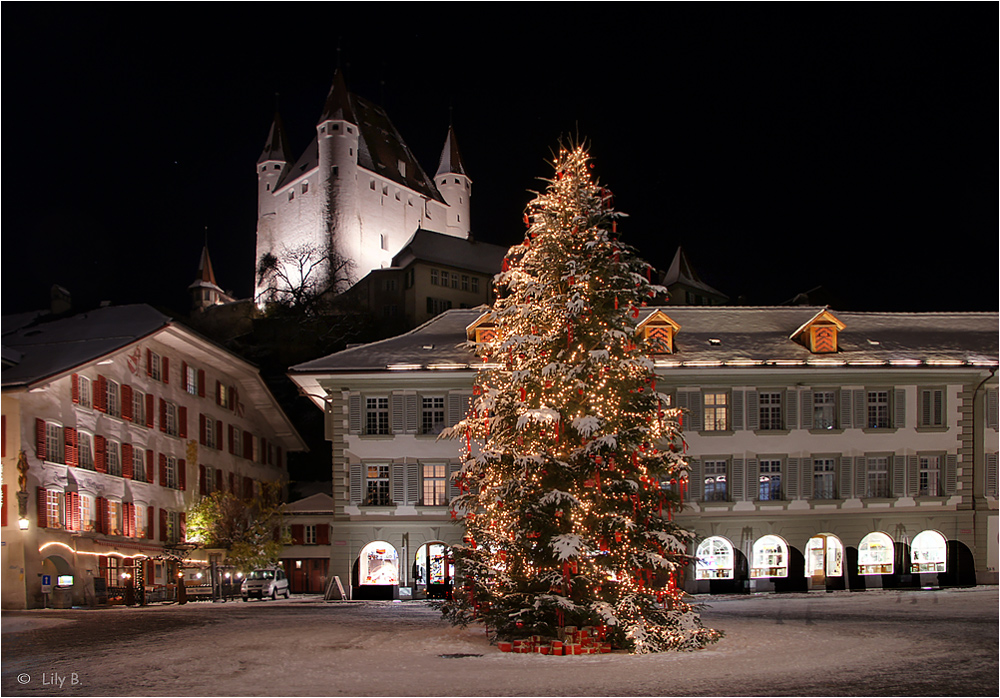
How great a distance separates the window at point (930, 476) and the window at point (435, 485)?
16770 millimetres

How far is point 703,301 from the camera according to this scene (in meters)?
98.4

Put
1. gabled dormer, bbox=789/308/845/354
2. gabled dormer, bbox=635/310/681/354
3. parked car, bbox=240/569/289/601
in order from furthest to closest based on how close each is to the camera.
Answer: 1. parked car, bbox=240/569/289/601
2. gabled dormer, bbox=789/308/845/354
3. gabled dormer, bbox=635/310/681/354

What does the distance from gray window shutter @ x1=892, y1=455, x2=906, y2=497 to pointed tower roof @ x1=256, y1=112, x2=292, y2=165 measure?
88.2 meters

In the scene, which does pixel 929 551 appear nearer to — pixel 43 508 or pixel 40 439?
pixel 43 508

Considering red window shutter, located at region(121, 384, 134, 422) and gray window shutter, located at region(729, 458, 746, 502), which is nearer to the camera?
gray window shutter, located at region(729, 458, 746, 502)

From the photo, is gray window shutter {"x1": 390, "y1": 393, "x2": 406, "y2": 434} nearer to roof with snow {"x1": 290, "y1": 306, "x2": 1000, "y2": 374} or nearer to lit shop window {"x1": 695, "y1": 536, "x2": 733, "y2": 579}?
roof with snow {"x1": 290, "y1": 306, "x2": 1000, "y2": 374}

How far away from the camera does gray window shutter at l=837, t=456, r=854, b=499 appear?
123 ft

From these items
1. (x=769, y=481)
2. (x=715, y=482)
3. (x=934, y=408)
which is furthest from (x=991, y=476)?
(x=715, y=482)

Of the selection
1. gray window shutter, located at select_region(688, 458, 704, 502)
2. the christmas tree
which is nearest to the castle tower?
gray window shutter, located at select_region(688, 458, 704, 502)

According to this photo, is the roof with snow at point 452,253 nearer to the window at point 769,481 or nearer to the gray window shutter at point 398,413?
the gray window shutter at point 398,413

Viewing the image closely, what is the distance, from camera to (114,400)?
128ft

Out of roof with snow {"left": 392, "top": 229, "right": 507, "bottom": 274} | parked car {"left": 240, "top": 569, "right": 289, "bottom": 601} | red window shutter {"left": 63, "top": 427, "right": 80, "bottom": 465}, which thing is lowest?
parked car {"left": 240, "top": 569, "right": 289, "bottom": 601}

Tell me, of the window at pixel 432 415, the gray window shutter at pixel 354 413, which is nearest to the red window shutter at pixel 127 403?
the gray window shutter at pixel 354 413

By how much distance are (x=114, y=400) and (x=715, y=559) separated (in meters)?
22.4
